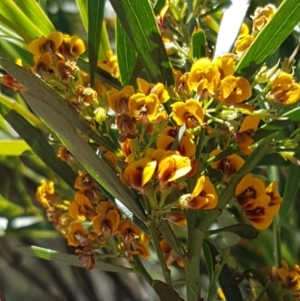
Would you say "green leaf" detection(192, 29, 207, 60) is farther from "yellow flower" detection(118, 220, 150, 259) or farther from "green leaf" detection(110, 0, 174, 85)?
"yellow flower" detection(118, 220, 150, 259)

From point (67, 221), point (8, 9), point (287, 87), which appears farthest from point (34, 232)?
point (287, 87)

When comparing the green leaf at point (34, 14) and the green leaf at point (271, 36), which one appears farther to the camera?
the green leaf at point (34, 14)

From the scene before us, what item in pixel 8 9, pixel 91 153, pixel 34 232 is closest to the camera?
pixel 91 153

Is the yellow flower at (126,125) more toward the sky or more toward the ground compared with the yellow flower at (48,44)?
more toward the ground

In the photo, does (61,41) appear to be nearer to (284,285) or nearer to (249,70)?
(249,70)

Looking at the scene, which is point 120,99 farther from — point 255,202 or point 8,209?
point 8,209

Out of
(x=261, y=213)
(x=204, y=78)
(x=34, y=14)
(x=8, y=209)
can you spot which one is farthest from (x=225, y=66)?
(x=8, y=209)

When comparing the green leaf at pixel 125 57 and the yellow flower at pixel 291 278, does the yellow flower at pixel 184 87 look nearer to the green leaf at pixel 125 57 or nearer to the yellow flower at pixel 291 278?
the green leaf at pixel 125 57

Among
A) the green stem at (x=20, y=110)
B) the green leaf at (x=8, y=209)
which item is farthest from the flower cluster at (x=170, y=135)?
the green leaf at (x=8, y=209)
